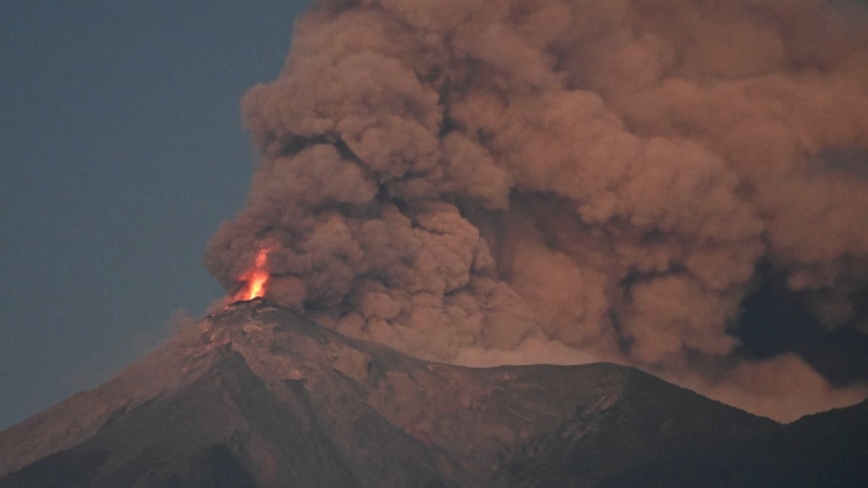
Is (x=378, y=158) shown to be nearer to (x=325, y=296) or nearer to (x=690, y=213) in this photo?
(x=325, y=296)

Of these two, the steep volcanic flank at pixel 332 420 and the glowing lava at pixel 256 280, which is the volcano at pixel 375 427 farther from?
the glowing lava at pixel 256 280

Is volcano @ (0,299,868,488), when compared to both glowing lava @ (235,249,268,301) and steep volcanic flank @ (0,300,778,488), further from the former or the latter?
glowing lava @ (235,249,268,301)


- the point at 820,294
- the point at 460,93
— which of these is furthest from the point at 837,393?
the point at 460,93

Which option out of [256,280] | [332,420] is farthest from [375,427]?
[256,280]

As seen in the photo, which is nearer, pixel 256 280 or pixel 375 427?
pixel 256 280

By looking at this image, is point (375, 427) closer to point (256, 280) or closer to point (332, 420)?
point (332, 420)

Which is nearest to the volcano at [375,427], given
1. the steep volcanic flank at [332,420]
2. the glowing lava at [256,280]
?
the steep volcanic flank at [332,420]

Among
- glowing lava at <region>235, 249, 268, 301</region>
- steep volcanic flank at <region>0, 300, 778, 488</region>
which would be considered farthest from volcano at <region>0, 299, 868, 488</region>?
glowing lava at <region>235, 249, 268, 301</region>
